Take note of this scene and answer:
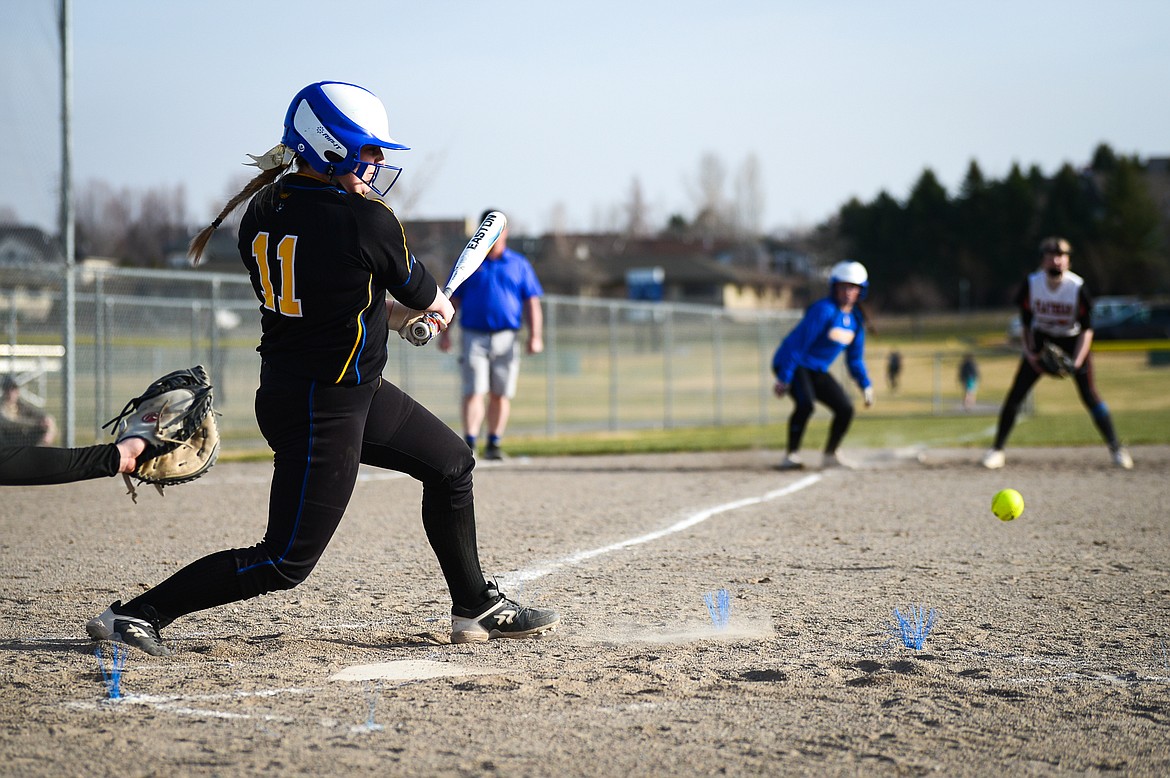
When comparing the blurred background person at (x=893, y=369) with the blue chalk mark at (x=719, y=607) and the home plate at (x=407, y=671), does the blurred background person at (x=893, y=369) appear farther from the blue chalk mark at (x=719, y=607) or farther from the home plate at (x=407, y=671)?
the home plate at (x=407, y=671)

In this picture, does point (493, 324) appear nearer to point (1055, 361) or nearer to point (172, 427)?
point (1055, 361)

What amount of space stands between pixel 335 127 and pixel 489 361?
7173 millimetres

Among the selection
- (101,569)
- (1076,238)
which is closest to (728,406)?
(101,569)

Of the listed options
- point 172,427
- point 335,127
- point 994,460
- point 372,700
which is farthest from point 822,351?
point 372,700

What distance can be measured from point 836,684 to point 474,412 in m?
7.52

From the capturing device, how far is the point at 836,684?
3719 millimetres

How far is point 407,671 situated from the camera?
3.92m

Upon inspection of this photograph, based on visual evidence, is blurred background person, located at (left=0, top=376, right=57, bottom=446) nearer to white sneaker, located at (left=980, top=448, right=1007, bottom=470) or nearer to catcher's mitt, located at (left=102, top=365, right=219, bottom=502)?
catcher's mitt, located at (left=102, top=365, right=219, bottom=502)

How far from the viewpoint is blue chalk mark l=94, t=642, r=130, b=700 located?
12.0 feet

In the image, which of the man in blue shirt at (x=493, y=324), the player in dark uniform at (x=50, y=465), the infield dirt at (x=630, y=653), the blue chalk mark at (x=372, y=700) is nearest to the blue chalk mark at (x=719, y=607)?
the infield dirt at (x=630, y=653)

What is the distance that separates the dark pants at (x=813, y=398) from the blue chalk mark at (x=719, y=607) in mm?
5857

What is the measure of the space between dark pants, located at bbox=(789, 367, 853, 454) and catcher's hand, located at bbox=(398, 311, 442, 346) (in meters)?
7.18

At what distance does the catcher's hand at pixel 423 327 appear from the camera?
410 cm

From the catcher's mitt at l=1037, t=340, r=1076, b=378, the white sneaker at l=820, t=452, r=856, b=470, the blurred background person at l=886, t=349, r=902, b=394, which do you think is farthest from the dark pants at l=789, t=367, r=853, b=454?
the blurred background person at l=886, t=349, r=902, b=394
